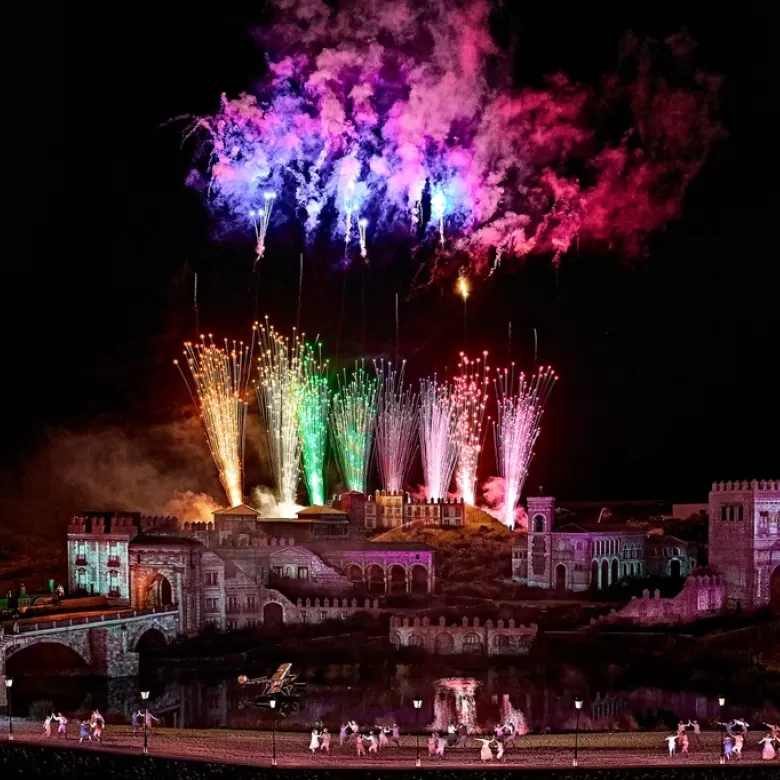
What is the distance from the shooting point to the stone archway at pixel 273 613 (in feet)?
232

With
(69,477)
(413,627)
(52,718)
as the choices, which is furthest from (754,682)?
(69,477)

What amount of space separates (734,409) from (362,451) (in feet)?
108

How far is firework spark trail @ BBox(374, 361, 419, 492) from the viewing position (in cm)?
9112

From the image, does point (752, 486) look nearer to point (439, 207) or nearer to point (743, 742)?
point (743, 742)

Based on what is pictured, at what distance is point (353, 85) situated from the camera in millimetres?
83062

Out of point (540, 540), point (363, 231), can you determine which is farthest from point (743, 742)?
point (363, 231)

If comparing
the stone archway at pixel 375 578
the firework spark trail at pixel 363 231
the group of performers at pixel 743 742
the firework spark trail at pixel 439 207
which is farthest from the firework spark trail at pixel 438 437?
the group of performers at pixel 743 742

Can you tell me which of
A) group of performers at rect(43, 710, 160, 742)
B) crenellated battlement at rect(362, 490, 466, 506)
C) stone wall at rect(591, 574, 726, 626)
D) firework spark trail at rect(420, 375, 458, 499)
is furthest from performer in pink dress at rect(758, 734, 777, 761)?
firework spark trail at rect(420, 375, 458, 499)

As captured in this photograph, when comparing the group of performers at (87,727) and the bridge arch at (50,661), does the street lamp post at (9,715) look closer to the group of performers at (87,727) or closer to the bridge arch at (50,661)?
the group of performers at (87,727)

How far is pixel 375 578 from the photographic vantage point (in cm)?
7794

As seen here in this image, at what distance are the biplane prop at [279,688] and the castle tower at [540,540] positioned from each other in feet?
A: 71.1

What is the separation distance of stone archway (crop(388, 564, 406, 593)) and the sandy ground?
28069 millimetres

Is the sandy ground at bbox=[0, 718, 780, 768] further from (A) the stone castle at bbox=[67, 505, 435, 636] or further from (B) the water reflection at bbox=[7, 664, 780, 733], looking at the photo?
(A) the stone castle at bbox=[67, 505, 435, 636]

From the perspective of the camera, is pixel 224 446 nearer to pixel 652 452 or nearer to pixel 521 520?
pixel 521 520
